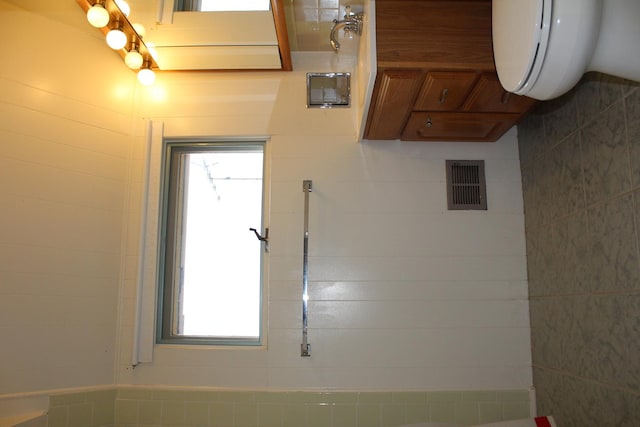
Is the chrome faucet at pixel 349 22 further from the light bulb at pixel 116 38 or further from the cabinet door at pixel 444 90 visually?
the light bulb at pixel 116 38

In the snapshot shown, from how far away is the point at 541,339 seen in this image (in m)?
2.04

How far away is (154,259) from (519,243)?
1.69m

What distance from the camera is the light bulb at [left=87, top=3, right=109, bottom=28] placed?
1.83 m

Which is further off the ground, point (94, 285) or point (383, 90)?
point (383, 90)

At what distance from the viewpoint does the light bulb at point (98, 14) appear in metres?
1.83

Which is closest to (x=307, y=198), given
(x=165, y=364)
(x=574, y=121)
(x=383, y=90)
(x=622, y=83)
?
(x=383, y=90)

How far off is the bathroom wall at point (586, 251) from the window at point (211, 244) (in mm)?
1259

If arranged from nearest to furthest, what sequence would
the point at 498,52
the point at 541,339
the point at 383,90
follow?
the point at 498,52, the point at 383,90, the point at 541,339

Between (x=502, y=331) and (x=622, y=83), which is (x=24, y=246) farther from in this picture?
(x=622, y=83)

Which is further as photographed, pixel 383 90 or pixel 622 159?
pixel 383 90

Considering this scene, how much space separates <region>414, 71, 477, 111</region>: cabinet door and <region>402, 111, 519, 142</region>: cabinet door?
6 centimetres

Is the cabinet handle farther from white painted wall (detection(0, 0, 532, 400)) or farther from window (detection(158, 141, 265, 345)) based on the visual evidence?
window (detection(158, 141, 265, 345))

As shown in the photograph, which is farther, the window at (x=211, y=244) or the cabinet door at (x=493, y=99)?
→ the window at (x=211, y=244)

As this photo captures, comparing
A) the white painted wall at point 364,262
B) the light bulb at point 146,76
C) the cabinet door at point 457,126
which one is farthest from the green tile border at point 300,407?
the light bulb at point 146,76
